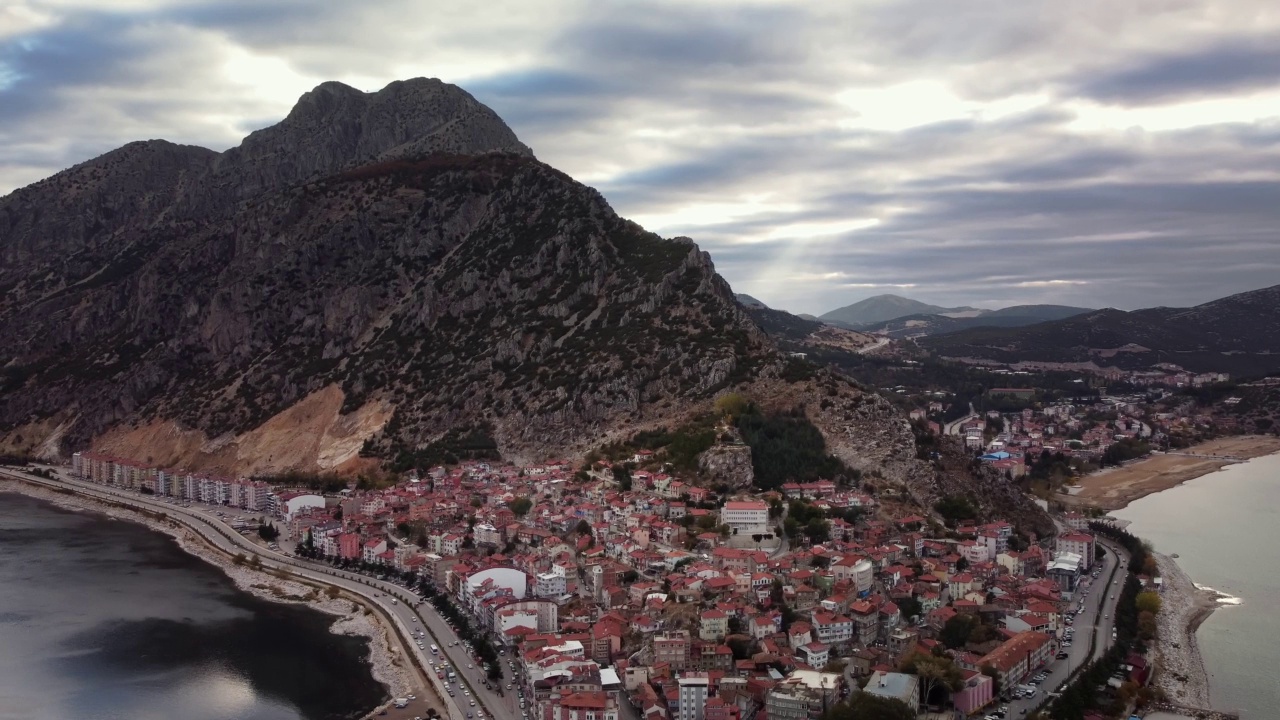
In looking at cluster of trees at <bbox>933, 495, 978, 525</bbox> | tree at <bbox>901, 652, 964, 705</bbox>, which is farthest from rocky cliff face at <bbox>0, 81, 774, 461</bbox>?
tree at <bbox>901, 652, 964, 705</bbox>

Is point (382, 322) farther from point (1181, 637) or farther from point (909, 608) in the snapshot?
point (1181, 637)

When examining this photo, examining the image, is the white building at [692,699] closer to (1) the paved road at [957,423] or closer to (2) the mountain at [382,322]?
(2) the mountain at [382,322]

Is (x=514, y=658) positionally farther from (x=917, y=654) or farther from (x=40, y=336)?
(x=40, y=336)

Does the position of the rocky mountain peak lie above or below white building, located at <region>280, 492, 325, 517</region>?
above

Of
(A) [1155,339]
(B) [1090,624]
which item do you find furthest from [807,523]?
(A) [1155,339]

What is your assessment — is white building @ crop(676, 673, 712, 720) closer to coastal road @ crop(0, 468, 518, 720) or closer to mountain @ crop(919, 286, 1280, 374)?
coastal road @ crop(0, 468, 518, 720)

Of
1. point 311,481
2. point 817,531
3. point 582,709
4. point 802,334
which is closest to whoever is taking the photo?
point 582,709
